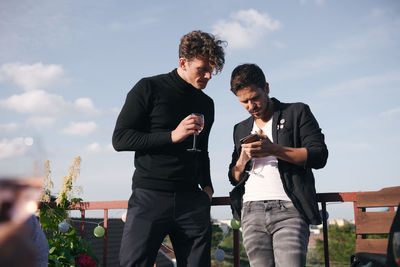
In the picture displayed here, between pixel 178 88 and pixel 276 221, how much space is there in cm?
101

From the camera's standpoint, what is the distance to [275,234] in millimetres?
2301

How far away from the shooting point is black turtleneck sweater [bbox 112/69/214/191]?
2.31m

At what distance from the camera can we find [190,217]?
2.33 meters

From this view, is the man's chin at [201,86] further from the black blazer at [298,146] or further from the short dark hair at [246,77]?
the black blazer at [298,146]

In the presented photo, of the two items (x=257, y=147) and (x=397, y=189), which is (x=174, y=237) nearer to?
(x=257, y=147)

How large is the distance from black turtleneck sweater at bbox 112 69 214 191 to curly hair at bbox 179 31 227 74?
0.56 feet

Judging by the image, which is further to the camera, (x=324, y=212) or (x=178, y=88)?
(x=324, y=212)

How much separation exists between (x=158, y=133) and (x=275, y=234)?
2.95 feet

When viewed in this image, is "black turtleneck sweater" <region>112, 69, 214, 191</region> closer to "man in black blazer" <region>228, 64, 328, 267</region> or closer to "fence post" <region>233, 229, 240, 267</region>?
"man in black blazer" <region>228, 64, 328, 267</region>

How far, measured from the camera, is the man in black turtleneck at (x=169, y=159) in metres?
2.26

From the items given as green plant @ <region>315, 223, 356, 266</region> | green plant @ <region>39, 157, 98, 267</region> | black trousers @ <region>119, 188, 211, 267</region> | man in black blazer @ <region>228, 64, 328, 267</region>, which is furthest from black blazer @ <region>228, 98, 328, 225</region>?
green plant @ <region>315, 223, 356, 266</region>

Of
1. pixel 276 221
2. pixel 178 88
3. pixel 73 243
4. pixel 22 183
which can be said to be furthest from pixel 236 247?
pixel 22 183

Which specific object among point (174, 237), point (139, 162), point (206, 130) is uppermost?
point (206, 130)

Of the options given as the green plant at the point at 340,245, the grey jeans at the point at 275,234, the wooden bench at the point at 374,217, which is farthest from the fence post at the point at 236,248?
the green plant at the point at 340,245
